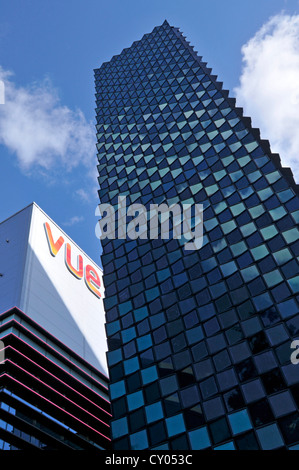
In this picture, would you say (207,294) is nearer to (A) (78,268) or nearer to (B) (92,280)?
(A) (78,268)

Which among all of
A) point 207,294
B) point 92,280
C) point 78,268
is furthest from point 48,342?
point 207,294

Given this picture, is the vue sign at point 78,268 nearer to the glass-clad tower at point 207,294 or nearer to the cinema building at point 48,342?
the cinema building at point 48,342

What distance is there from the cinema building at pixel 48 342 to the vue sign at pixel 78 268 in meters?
0.21

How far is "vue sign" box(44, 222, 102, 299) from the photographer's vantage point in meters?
71.8

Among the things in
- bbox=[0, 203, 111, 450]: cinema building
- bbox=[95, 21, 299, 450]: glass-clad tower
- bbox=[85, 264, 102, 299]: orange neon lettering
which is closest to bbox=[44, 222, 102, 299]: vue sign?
bbox=[85, 264, 102, 299]: orange neon lettering

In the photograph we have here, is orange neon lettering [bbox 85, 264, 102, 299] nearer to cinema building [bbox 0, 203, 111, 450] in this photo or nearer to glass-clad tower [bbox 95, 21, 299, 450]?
cinema building [bbox 0, 203, 111, 450]

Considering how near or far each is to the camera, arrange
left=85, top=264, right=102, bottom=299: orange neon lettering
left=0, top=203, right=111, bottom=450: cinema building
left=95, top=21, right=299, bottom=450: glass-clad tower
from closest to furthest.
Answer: left=95, top=21, right=299, bottom=450: glass-clad tower < left=0, top=203, right=111, bottom=450: cinema building < left=85, top=264, right=102, bottom=299: orange neon lettering

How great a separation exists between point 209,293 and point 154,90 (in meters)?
44.7

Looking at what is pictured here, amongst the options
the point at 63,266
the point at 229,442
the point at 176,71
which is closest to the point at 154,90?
the point at 176,71

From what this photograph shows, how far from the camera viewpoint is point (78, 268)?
75.9 meters

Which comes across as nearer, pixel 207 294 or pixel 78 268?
pixel 207 294

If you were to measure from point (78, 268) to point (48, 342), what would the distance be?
2106 cm

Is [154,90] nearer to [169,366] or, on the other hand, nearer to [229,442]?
[169,366]

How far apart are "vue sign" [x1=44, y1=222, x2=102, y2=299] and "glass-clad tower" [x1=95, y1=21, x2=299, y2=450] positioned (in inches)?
524
